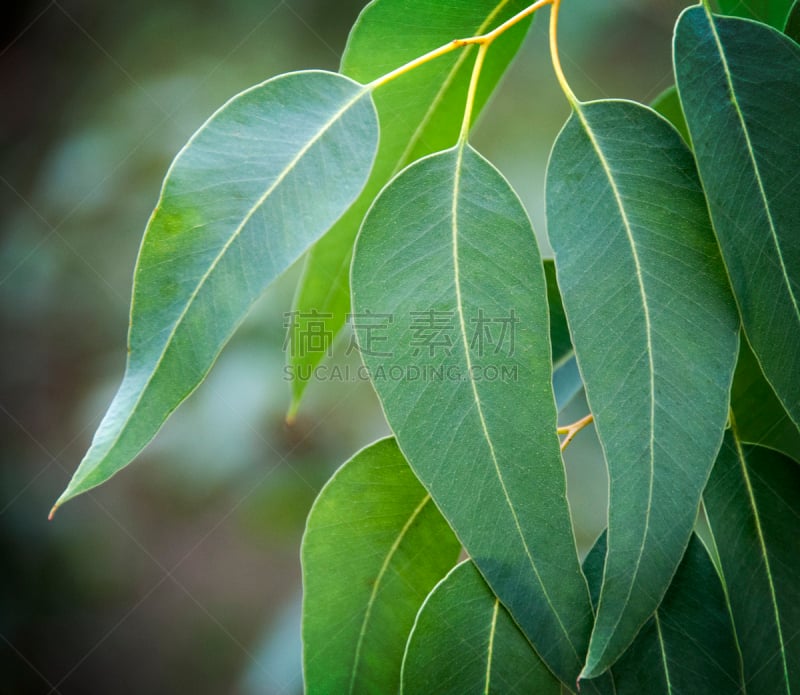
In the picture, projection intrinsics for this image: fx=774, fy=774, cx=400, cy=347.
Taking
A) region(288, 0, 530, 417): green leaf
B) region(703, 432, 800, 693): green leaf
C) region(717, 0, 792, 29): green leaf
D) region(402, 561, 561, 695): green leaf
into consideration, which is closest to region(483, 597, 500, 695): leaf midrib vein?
region(402, 561, 561, 695): green leaf

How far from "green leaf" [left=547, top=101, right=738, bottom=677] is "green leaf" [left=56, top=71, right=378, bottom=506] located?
0.34 ft

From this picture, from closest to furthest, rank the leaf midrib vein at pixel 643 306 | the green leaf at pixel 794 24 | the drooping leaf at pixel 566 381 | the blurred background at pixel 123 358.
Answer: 1. the leaf midrib vein at pixel 643 306
2. the green leaf at pixel 794 24
3. the drooping leaf at pixel 566 381
4. the blurred background at pixel 123 358

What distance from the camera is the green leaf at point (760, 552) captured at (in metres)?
0.38

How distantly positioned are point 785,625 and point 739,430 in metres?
0.11

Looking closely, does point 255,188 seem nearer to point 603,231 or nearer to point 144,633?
point 603,231

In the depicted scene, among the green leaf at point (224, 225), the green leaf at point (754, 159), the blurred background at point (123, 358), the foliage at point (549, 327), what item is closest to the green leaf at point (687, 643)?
the foliage at point (549, 327)

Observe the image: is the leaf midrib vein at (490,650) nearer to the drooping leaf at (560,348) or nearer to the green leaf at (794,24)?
the drooping leaf at (560,348)

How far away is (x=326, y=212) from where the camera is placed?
13.9 inches

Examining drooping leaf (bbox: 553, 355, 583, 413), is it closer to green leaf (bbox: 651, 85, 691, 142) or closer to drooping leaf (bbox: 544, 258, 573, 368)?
drooping leaf (bbox: 544, 258, 573, 368)

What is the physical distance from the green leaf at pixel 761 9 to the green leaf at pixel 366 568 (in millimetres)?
333

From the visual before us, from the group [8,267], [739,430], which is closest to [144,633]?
[8,267]

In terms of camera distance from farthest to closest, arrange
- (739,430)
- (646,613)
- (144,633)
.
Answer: (144,633)
(739,430)
(646,613)

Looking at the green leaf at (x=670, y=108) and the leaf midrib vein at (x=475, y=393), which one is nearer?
the leaf midrib vein at (x=475, y=393)

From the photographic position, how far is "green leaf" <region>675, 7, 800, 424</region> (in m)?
0.33
